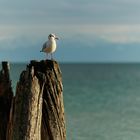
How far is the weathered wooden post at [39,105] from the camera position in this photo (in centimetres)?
867

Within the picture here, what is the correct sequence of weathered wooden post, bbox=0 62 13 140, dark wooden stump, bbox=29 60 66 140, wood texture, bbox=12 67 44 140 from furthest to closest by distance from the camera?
weathered wooden post, bbox=0 62 13 140 < dark wooden stump, bbox=29 60 66 140 < wood texture, bbox=12 67 44 140

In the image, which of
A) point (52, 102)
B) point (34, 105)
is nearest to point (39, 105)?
point (34, 105)

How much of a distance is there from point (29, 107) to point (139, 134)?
106 feet

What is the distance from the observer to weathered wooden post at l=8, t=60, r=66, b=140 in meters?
8.67

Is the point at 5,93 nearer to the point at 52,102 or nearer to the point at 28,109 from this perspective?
the point at 52,102

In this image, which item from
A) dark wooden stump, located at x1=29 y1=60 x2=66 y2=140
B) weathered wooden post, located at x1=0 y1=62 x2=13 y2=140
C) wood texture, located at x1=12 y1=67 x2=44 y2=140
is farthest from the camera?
weathered wooden post, located at x1=0 y1=62 x2=13 y2=140

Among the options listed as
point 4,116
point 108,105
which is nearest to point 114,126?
point 108,105

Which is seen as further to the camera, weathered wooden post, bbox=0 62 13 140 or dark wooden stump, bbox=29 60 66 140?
weathered wooden post, bbox=0 62 13 140

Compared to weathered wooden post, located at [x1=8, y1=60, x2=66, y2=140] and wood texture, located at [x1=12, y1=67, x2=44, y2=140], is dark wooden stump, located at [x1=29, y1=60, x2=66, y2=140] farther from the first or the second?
wood texture, located at [x1=12, y1=67, x2=44, y2=140]

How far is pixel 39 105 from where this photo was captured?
885 cm

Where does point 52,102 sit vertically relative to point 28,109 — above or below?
above

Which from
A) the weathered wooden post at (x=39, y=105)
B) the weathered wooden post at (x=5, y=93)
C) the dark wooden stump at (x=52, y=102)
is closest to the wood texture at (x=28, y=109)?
the weathered wooden post at (x=39, y=105)

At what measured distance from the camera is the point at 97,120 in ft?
157

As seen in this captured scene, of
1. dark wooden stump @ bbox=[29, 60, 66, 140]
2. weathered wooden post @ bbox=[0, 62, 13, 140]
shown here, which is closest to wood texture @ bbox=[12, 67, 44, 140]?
dark wooden stump @ bbox=[29, 60, 66, 140]
